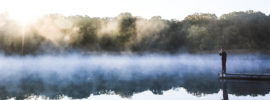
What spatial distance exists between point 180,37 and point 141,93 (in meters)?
50.7

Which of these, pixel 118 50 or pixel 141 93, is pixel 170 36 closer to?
pixel 118 50

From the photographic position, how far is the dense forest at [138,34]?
2386 inches

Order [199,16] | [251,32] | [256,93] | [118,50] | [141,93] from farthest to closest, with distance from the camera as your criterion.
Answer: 1. [199,16]
2. [118,50]
3. [251,32]
4. [141,93]
5. [256,93]

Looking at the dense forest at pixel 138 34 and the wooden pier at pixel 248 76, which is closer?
the wooden pier at pixel 248 76

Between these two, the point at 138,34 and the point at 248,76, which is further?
the point at 138,34

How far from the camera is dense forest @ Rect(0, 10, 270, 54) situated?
199ft

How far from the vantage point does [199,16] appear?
253 ft

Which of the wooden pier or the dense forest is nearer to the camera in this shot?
the wooden pier

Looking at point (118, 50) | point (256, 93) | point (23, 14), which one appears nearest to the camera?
point (256, 93)

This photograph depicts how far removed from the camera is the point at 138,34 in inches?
2677

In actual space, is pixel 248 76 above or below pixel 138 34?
below

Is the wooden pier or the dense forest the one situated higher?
the dense forest

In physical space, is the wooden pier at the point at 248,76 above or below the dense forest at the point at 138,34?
below

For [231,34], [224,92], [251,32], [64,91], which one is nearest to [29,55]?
[231,34]
